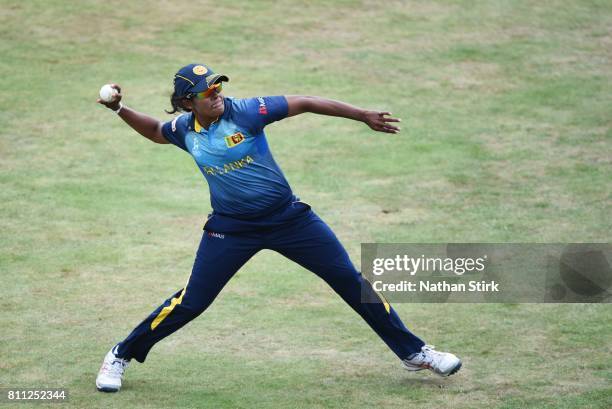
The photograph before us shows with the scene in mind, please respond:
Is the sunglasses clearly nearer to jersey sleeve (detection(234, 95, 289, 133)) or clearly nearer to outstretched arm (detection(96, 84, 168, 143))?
jersey sleeve (detection(234, 95, 289, 133))

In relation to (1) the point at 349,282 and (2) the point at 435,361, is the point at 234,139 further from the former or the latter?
(2) the point at 435,361

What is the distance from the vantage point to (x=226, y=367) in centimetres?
829

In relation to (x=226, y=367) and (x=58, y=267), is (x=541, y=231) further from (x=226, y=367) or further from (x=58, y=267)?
(x=58, y=267)

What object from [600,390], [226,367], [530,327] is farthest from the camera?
[530,327]

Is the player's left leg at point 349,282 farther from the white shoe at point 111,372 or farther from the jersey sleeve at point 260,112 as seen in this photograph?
the white shoe at point 111,372

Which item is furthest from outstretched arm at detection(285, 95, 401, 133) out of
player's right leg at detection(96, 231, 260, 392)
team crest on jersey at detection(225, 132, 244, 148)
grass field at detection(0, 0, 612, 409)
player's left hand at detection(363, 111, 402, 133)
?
grass field at detection(0, 0, 612, 409)

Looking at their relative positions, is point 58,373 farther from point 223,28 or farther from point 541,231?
point 223,28

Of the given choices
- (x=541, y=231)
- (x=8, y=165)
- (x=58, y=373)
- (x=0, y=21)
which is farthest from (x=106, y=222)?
(x=0, y=21)

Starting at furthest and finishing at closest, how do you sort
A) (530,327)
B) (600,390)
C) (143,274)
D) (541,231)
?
(541,231), (143,274), (530,327), (600,390)

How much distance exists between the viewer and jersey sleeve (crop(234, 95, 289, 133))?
7551mm

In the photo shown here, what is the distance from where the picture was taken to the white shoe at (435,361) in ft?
25.8

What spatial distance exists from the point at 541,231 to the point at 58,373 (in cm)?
549

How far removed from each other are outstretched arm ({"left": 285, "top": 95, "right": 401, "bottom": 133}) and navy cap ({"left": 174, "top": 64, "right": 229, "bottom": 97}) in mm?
572

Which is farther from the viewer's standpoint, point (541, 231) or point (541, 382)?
point (541, 231)
